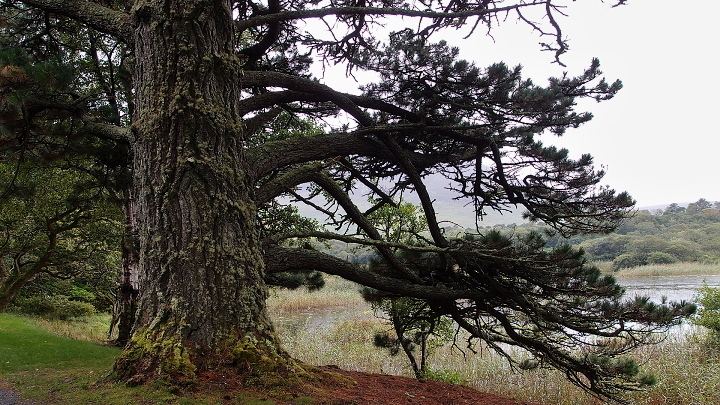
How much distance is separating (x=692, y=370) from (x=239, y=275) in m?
8.34

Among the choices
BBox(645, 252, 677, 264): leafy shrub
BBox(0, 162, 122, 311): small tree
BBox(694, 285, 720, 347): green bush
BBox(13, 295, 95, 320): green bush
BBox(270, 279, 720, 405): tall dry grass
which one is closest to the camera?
BBox(270, 279, 720, 405): tall dry grass

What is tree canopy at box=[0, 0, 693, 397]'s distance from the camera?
7.75 feet

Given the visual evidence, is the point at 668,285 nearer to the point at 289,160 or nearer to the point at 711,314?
the point at 711,314

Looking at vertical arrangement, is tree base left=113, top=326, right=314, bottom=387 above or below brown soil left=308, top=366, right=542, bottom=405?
above

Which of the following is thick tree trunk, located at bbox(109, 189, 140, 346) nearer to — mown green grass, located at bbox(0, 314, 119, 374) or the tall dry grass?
mown green grass, located at bbox(0, 314, 119, 374)

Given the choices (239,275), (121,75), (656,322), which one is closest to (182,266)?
(239,275)

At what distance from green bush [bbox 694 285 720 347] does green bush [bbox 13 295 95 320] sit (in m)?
15.8

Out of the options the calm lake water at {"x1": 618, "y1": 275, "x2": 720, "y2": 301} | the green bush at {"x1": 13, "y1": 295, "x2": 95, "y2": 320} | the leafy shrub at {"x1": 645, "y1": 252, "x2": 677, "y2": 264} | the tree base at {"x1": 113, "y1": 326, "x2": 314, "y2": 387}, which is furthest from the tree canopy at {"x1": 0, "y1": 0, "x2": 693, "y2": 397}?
the leafy shrub at {"x1": 645, "y1": 252, "x2": 677, "y2": 264}

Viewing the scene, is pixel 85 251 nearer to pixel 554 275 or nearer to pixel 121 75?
pixel 121 75

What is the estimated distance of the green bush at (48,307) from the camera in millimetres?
11945

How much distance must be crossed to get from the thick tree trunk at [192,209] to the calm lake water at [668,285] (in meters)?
13.7

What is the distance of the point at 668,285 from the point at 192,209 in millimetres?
20902

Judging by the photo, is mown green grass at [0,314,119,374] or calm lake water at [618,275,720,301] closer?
mown green grass at [0,314,119,374]

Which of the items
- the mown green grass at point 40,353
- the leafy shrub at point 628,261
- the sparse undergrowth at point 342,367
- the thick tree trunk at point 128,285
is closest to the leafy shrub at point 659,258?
the leafy shrub at point 628,261
